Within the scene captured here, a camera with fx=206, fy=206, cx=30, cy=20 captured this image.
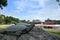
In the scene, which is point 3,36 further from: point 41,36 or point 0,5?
point 0,5

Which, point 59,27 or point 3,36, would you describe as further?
point 59,27

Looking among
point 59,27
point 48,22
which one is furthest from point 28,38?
point 48,22

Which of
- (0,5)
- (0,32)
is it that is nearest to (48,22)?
(0,5)

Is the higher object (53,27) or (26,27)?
(26,27)

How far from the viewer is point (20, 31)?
5371 mm

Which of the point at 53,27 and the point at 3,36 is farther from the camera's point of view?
the point at 53,27

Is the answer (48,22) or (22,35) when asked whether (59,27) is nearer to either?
(48,22)

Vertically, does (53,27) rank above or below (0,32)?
below

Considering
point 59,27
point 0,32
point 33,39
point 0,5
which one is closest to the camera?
point 33,39

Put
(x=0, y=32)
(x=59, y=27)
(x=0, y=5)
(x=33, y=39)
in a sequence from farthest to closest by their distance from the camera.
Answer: (x=0, y=5), (x=59, y=27), (x=0, y=32), (x=33, y=39)

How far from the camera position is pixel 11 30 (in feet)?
17.8

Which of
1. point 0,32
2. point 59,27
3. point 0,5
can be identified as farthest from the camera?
point 0,5

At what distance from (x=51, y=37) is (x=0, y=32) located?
140cm

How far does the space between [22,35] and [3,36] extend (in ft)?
1.70
